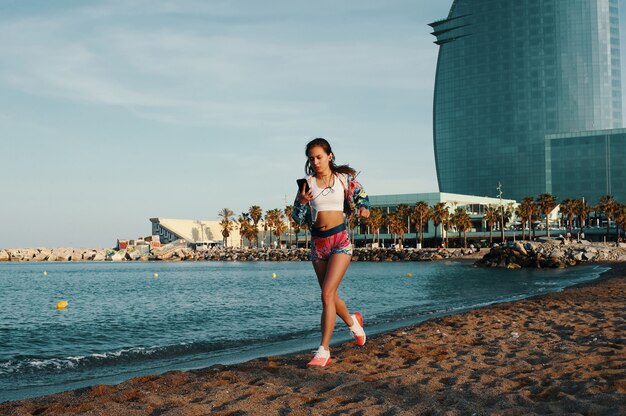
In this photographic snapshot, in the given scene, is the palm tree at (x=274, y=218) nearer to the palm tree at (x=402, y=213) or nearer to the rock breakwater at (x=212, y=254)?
the rock breakwater at (x=212, y=254)

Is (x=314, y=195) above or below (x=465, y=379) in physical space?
above

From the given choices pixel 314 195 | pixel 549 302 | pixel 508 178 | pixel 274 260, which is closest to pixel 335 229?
pixel 314 195

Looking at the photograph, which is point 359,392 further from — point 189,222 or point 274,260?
point 189,222

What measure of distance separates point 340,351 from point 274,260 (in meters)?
102

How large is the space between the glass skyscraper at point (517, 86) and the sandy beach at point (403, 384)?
16469cm

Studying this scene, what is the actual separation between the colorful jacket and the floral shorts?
0.18 metres

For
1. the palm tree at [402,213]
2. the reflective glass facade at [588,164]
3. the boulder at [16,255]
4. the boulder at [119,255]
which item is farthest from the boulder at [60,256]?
the reflective glass facade at [588,164]

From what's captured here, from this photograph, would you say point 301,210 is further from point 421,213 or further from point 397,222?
point 397,222

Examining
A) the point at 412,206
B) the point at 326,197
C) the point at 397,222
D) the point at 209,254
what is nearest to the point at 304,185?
the point at 326,197

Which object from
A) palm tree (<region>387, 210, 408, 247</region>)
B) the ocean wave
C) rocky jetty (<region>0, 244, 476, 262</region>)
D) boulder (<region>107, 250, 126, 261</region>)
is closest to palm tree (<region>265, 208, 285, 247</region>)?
rocky jetty (<region>0, 244, 476, 262</region>)

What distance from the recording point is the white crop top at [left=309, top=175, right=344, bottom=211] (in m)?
7.10

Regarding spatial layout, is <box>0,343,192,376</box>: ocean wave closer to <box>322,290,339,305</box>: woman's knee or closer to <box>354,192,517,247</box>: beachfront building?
<box>322,290,339,305</box>: woman's knee

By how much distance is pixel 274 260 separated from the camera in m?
111

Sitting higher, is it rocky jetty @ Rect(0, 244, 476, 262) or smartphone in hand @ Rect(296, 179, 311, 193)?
smartphone in hand @ Rect(296, 179, 311, 193)
